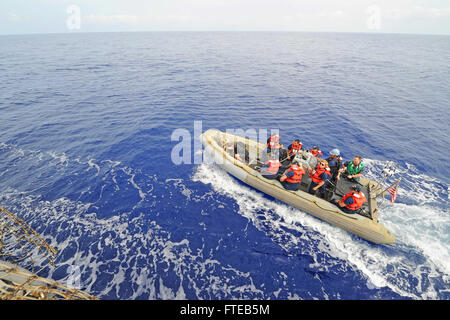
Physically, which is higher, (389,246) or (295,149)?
(295,149)

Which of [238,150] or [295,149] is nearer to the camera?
[295,149]

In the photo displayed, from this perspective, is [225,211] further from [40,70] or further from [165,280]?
[40,70]

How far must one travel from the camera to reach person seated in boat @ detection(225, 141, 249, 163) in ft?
54.0

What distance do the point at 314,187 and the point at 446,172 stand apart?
13.7m

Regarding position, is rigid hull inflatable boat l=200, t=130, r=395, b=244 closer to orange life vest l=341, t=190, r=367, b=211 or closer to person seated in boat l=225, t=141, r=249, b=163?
person seated in boat l=225, t=141, r=249, b=163

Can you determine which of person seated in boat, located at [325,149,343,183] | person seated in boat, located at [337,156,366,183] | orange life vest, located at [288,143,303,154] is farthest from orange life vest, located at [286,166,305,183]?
person seated in boat, located at [337,156,366,183]

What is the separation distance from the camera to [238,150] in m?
17.0

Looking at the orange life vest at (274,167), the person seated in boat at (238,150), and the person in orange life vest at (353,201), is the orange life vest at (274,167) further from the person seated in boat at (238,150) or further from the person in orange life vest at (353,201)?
the person in orange life vest at (353,201)

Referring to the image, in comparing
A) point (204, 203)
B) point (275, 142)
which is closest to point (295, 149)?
point (275, 142)

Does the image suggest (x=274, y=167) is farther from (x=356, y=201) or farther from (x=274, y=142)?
(x=356, y=201)

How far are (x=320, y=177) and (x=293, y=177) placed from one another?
1.60 metres

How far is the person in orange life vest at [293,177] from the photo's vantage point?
12.5 m

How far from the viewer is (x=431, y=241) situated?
11.1 m

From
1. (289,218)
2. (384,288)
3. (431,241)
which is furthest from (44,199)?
(431,241)
